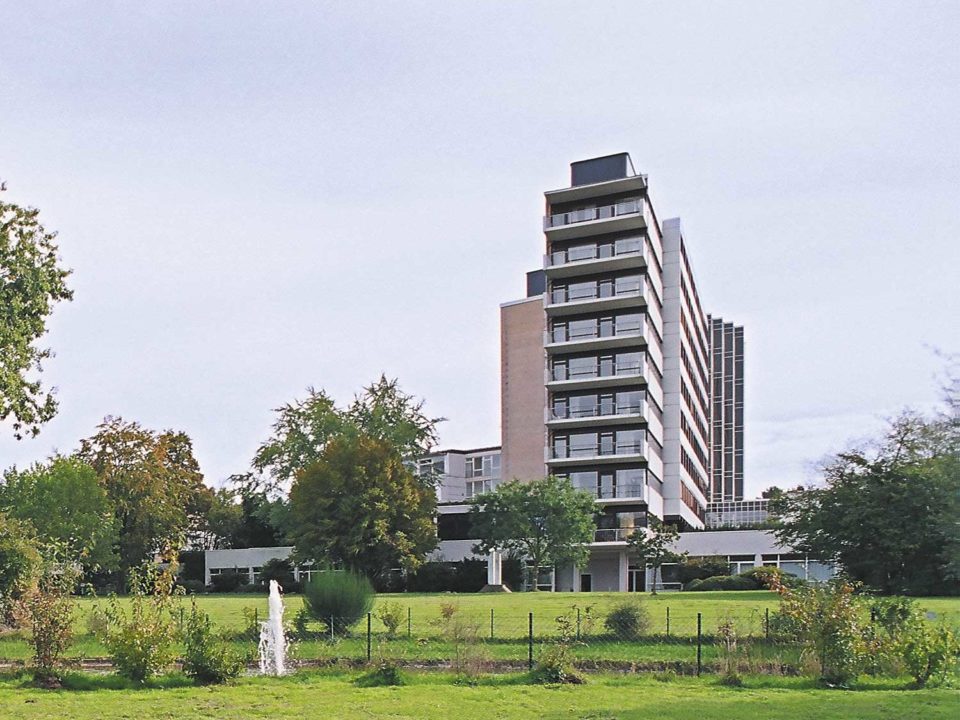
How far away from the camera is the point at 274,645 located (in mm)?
21188

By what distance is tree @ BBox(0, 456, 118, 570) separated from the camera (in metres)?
60.9

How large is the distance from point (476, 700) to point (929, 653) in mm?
7991

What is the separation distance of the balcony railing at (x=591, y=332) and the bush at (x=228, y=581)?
30136 mm

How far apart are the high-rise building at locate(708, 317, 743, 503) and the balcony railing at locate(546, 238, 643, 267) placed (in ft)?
200

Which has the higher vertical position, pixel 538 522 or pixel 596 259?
pixel 596 259

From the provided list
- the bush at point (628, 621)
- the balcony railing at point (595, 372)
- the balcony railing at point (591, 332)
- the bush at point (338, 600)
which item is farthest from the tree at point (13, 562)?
the balcony railing at point (591, 332)

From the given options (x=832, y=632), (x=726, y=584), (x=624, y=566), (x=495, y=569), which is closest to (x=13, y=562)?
(x=832, y=632)

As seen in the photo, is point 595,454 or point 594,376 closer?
point 595,454

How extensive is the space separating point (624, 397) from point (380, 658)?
6159 cm

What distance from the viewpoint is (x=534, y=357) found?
8806 cm

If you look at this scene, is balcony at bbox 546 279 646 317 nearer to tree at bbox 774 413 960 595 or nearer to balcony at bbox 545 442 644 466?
balcony at bbox 545 442 644 466

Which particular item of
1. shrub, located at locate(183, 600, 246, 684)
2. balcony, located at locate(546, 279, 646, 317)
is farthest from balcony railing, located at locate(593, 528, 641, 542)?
shrub, located at locate(183, 600, 246, 684)

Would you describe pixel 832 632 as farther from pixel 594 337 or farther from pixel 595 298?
pixel 595 298

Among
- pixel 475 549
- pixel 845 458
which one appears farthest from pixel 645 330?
pixel 845 458
